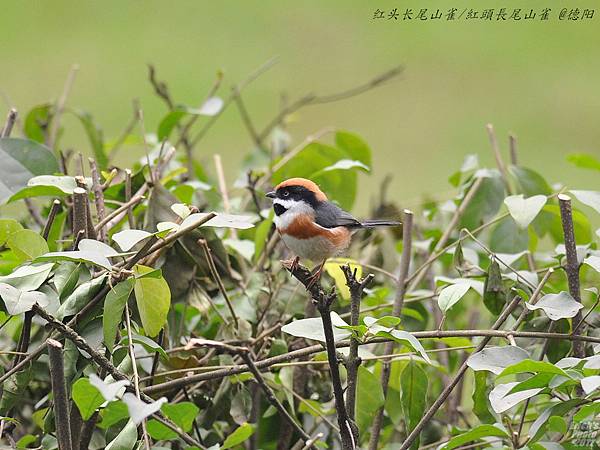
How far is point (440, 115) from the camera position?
33.3 ft

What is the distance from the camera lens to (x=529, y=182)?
9.09 ft

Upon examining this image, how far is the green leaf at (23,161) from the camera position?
2.34 m

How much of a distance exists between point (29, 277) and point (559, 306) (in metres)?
1.05

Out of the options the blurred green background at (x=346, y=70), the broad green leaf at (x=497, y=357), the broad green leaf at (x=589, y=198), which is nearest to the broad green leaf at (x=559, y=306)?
the broad green leaf at (x=497, y=357)

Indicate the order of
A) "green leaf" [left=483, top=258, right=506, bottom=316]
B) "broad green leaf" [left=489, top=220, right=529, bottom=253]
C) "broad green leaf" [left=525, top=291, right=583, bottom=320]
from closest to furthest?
"broad green leaf" [left=525, top=291, right=583, bottom=320]
"green leaf" [left=483, top=258, right=506, bottom=316]
"broad green leaf" [left=489, top=220, right=529, bottom=253]

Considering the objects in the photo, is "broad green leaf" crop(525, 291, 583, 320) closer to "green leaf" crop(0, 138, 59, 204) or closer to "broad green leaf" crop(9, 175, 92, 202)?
"broad green leaf" crop(9, 175, 92, 202)

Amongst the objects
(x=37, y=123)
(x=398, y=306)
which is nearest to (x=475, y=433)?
(x=398, y=306)

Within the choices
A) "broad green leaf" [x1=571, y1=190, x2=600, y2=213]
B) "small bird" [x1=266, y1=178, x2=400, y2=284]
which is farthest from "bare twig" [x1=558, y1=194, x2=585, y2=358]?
"small bird" [x1=266, y1=178, x2=400, y2=284]

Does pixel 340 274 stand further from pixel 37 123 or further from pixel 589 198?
pixel 37 123

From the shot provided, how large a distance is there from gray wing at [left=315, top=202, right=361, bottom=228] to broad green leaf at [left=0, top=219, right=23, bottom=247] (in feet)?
3.09

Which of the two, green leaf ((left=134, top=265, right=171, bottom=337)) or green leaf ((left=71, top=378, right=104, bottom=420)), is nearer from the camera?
green leaf ((left=71, top=378, right=104, bottom=420))

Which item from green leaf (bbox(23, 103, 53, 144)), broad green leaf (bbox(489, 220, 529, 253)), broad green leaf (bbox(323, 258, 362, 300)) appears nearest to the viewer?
broad green leaf (bbox(323, 258, 362, 300))

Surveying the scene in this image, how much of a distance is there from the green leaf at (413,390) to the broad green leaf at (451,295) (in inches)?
5.6

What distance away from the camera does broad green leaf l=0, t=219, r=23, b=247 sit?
1.99 meters
